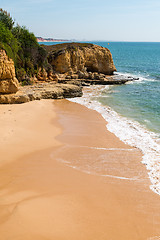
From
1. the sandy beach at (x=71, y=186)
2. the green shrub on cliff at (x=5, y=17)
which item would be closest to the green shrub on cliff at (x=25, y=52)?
the green shrub on cliff at (x=5, y=17)

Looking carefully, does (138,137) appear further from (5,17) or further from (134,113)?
(5,17)

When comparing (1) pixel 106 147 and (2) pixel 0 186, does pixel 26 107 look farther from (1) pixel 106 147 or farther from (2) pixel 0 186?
(2) pixel 0 186

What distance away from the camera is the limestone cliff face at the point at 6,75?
1730cm

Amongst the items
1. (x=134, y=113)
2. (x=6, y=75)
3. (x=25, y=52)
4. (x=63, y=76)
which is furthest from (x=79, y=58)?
(x=6, y=75)

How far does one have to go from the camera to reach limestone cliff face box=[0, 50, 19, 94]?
56.7 feet

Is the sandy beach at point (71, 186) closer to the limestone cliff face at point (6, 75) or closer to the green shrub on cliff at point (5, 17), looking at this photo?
the limestone cliff face at point (6, 75)

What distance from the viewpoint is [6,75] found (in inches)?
699

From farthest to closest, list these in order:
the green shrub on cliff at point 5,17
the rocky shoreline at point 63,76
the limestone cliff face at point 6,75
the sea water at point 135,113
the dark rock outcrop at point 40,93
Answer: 1. the green shrub on cliff at point 5,17
2. the dark rock outcrop at point 40,93
3. the rocky shoreline at point 63,76
4. the limestone cliff face at point 6,75
5. the sea water at point 135,113

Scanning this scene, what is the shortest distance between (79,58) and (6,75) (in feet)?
64.8

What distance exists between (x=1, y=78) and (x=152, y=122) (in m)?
13.0

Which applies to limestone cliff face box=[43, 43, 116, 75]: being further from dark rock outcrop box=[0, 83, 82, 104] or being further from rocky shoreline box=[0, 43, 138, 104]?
dark rock outcrop box=[0, 83, 82, 104]

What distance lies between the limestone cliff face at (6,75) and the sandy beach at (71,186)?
4733 mm

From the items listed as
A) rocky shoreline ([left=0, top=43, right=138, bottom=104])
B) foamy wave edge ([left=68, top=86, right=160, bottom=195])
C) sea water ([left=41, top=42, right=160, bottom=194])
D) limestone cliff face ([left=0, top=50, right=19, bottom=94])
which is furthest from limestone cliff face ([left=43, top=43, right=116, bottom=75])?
limestone cliff face ([left=0, top=50, right=19, bottom=94])

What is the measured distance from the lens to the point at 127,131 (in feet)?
47.2
